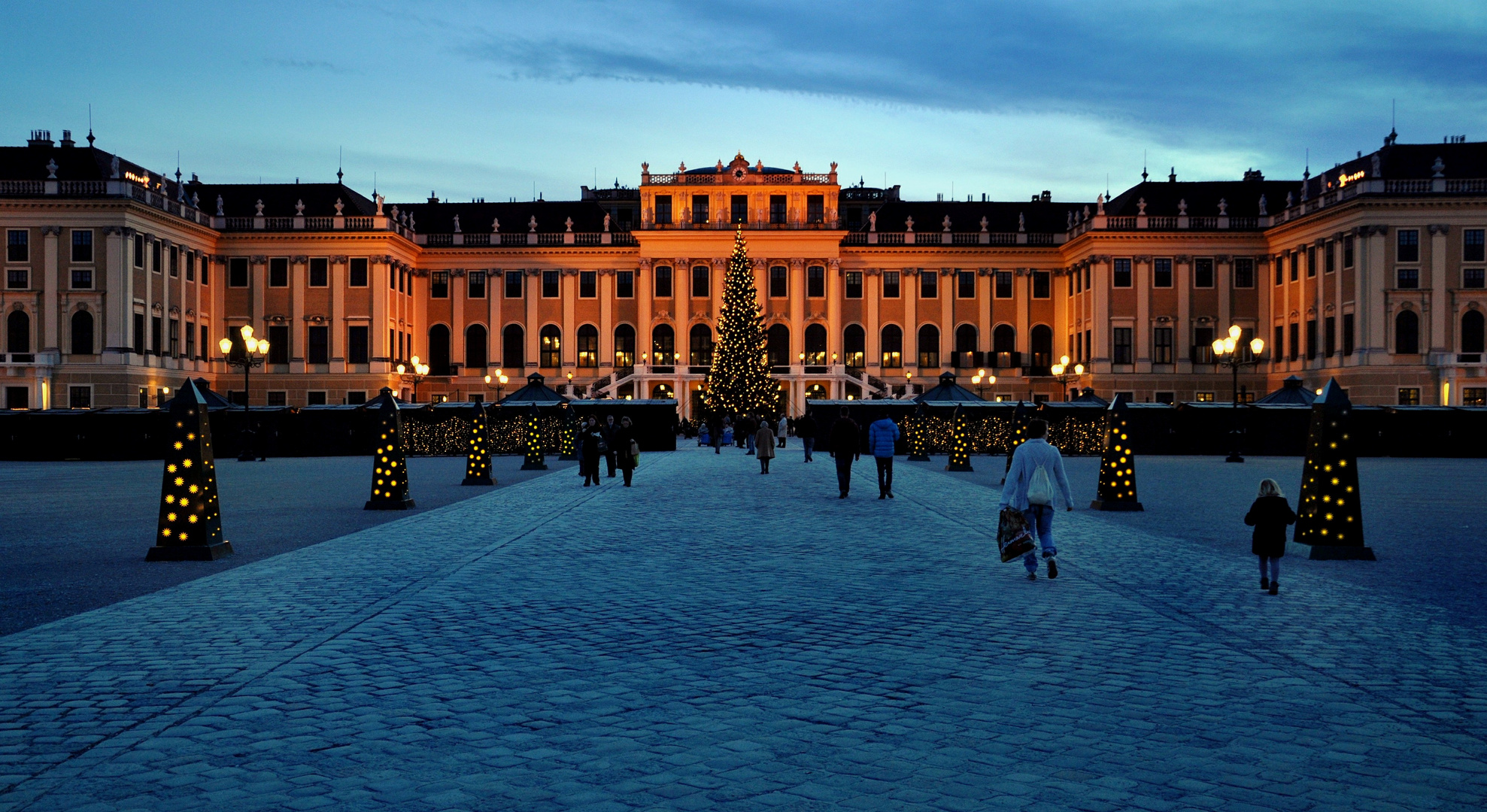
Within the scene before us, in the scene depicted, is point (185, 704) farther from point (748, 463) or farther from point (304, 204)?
point (304, 204)

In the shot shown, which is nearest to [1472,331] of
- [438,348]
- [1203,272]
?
[1203,272]

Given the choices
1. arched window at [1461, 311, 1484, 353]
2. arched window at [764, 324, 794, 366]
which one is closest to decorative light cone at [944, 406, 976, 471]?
arched window at [1461, 311, 1484, 353]

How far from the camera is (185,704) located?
21.4 ft

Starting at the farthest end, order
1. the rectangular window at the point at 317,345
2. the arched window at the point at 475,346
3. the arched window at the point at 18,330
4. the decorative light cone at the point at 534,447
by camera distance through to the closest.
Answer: the arched window at the point at 475,346 → the rectangular window at the point at 317,345 → the arched window at the point at 18,330 → the decorative light cone at the point at 534,447

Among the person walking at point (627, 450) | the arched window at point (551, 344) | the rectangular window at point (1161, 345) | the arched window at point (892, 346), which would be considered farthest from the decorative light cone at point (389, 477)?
the arched window at point (892, 346)

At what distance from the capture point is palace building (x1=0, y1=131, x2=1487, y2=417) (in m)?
60.6

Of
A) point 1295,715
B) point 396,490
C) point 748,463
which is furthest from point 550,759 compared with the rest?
point 748,463

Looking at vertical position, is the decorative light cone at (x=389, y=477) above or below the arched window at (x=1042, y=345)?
below

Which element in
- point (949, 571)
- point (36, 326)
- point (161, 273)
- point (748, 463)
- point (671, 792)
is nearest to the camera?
point (671, 792)

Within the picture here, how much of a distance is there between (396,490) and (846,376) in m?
56.3

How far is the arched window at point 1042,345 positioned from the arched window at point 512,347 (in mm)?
31026

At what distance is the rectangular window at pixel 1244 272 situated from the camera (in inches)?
2840

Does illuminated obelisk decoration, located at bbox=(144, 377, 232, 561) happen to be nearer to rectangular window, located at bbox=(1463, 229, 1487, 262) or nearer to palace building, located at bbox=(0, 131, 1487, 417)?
palace building, located at bbox=(0, 131, 1487, 417)

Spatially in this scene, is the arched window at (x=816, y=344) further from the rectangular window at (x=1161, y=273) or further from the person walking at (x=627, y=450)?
the person walking at (x=627, y=450)
